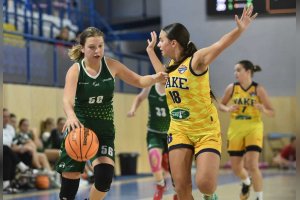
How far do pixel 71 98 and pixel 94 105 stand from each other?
42 centimetres

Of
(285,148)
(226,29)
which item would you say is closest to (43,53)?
(226,29)

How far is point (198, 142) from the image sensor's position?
607 cm

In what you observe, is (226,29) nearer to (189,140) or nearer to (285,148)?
(285,148)

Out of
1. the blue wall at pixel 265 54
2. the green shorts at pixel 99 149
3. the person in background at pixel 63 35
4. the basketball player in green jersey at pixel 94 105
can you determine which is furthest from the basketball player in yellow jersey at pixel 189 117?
the blue wall at pixel 265 54

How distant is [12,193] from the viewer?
1184 centimetres

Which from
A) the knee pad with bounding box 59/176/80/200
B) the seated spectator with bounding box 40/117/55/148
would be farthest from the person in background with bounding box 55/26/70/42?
the knee pad with bounding box 59/176/80/200

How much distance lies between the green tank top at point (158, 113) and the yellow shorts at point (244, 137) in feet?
3.41

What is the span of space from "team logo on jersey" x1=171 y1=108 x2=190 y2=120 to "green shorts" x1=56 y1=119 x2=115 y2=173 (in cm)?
73

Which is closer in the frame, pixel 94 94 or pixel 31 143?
pixel 94 94

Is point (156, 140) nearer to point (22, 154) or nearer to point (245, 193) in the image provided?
point (245, 193)

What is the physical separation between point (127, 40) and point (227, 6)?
38.1ft

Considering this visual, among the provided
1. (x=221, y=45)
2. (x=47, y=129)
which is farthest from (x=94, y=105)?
(x=47, y=129)

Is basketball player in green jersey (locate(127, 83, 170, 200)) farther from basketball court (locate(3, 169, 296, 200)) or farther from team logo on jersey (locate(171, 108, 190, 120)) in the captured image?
team logo on jersey (locate(171, 108, 190, 120))

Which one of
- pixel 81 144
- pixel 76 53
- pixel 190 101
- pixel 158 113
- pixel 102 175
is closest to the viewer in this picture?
pixel 81 144
